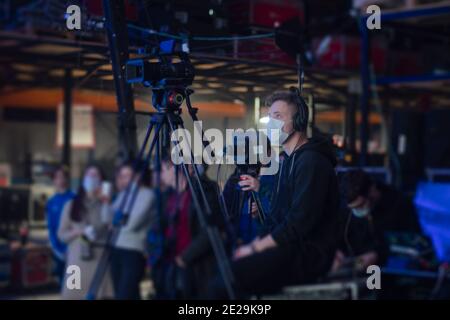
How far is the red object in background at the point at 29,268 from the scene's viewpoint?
7.64 m

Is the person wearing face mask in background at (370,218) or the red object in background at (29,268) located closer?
the person wearing face mask in background at (370,218)

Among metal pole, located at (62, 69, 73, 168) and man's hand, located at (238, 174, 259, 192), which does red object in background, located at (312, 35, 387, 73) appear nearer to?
metal pole, located at (62, 69, 73, 168)

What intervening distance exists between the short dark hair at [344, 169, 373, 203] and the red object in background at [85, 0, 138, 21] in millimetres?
1174

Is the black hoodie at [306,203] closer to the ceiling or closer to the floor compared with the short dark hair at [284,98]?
closer to the floor

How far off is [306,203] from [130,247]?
11.6 ft

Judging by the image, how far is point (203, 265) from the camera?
19.4ft

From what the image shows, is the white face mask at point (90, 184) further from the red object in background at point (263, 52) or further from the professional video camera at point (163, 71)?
the professional video camera at point (163, 71)

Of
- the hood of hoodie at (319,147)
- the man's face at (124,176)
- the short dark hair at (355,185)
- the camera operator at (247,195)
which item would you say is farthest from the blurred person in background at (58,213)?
the hood of hoodie at (319,147)

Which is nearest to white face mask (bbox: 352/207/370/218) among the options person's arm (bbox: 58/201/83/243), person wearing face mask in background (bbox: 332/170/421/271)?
person wearing face mask in background (bbox: 332/170/421/271)

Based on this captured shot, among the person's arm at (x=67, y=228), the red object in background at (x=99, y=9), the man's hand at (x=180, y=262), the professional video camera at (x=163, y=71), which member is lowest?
→ the man's hand at (x=180, y=262)

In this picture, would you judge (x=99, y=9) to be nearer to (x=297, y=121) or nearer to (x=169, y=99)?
(x=169, y=99)

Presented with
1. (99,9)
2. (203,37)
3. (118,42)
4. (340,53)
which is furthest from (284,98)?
(340,53)

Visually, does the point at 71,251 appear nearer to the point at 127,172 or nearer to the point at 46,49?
the point at 127,172

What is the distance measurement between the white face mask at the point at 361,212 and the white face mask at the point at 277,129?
919mm
